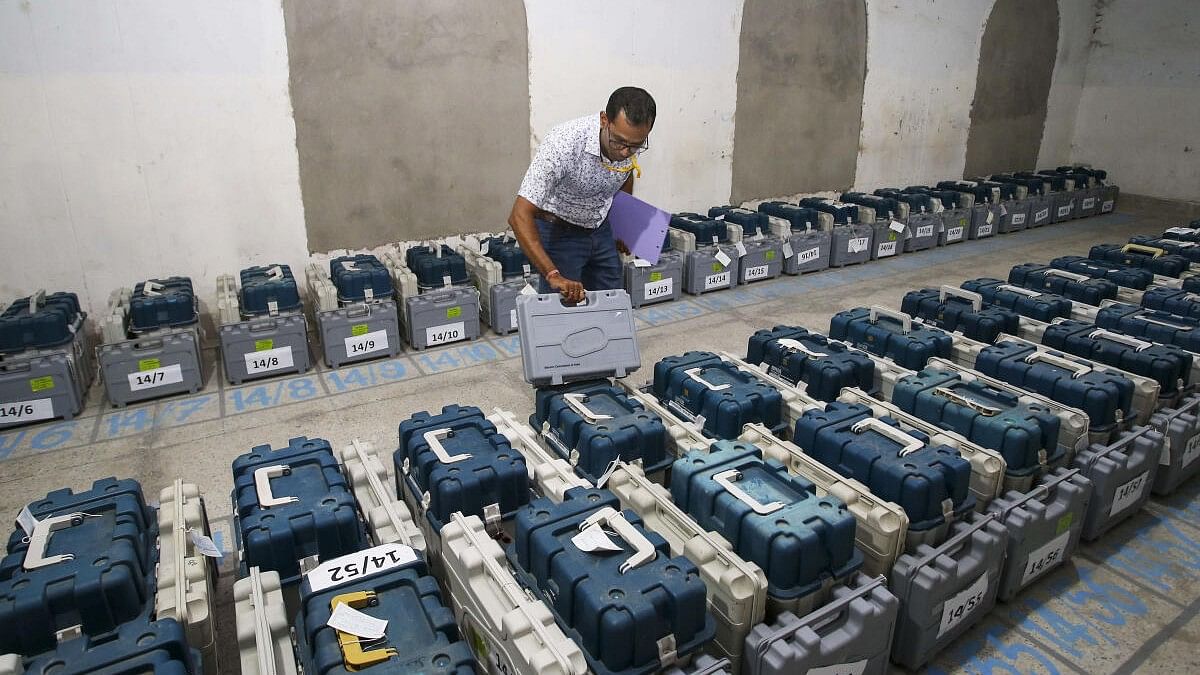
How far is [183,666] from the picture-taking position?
1653 millimetres

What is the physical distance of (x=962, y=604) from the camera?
95.1 inches

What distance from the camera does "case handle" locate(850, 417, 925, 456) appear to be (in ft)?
8.28

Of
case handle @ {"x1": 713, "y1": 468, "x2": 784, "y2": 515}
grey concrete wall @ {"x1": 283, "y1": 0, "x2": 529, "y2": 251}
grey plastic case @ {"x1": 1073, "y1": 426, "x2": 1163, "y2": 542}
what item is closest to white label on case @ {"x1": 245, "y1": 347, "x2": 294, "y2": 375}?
grey concrete wall @ {"x1": 283, "y1": 0, "x2": 529, "y2": 251}

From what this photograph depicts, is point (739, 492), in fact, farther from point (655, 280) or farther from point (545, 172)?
point (655, 280)

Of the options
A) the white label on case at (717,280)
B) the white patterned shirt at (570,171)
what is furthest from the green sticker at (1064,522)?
the white label on case at (717,280)

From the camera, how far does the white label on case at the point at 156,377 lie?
4320 millimetres

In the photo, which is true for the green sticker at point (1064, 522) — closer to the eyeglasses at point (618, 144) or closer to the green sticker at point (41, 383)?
the eyeglasses at point (618, 144)

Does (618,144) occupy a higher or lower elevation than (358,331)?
higher

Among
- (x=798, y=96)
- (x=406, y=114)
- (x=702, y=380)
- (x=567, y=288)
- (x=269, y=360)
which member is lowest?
(x=269, y=360)

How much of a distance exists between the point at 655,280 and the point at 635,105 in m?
3.23

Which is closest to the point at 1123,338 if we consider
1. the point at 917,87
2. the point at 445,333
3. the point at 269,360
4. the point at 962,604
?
the point at 962,604

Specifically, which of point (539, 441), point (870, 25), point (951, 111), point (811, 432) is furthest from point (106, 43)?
point (951, 111)

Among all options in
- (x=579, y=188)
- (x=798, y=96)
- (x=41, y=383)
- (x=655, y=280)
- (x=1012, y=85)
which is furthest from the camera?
(x=1012, y=85)

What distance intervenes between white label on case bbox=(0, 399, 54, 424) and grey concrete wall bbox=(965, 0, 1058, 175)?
34.4 feet
